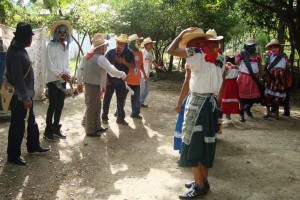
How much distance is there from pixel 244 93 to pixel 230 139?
174 cm

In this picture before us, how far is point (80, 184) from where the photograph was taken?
4215mm

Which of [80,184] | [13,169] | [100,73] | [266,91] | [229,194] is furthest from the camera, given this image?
[266,91]

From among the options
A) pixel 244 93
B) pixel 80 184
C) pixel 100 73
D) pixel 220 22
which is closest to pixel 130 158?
pixel 80 184

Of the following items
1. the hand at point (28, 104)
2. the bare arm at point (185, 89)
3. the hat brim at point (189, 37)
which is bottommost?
the hand at point (28, 104)

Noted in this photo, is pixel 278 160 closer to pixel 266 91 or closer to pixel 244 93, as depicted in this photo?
pixel 244 93

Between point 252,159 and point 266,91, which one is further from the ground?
point 266,91

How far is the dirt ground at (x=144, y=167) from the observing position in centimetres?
400

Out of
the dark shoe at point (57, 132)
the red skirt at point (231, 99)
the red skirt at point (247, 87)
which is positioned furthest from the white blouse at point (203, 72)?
the red skirt at point (247, 87)

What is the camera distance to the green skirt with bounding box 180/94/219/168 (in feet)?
12.1

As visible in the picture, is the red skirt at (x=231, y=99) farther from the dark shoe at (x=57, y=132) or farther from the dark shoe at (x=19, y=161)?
the dark shoe at (x=19, y=161)

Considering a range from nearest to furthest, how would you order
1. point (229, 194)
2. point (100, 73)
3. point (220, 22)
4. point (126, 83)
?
point (229, 194) < point (100, 73) < point (126, 83) < point (220, 22)

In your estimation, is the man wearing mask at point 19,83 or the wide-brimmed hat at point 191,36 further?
the man wearing mask at point 19,83

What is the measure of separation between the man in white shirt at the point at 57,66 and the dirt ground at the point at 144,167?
0.60 m

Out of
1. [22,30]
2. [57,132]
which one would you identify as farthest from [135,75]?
[22,30]
